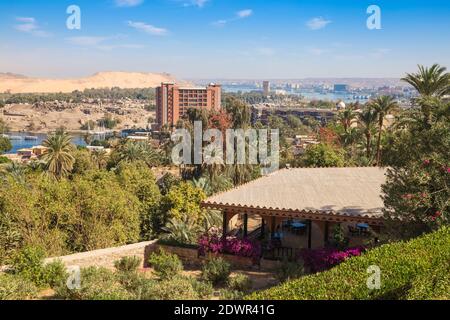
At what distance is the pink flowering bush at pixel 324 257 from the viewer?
12.7 meters

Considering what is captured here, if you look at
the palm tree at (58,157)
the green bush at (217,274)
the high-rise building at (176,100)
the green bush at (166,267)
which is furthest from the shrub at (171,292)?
the high-rise building at (176,100)

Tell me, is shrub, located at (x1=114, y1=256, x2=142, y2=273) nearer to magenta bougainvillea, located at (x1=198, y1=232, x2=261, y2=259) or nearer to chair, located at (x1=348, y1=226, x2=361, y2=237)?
magenta bougainvillea, located at (x1=198, y1=232, x2=261, y2=259)

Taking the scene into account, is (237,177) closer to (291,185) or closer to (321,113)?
(291,185)

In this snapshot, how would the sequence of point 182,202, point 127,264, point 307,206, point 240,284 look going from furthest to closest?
point 182,202 < point 307,206 < point 127,264 < point 240,284

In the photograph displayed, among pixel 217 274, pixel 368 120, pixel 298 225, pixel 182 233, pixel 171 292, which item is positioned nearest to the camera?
pixel 171 292

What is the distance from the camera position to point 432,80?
25453 mm

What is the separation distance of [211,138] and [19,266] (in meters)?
19.4

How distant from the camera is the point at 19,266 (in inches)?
467

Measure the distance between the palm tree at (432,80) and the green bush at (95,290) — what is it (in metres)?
20.8

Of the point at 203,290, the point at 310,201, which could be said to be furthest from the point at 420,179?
the point at 203,290

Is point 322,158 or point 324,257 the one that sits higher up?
point 322,158

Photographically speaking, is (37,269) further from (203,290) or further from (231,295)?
(231,295)

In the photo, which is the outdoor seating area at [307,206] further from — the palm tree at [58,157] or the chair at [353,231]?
the palm tree at [58,157]

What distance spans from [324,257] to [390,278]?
434cm
